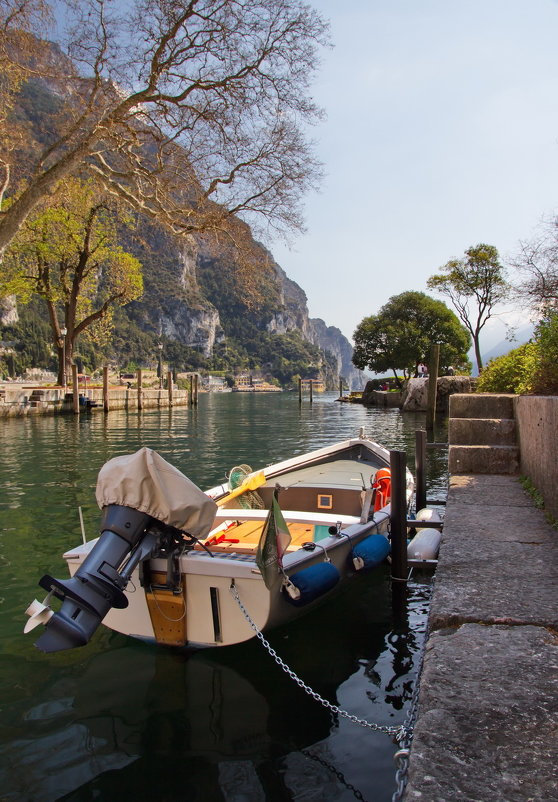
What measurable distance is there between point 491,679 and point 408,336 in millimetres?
59943

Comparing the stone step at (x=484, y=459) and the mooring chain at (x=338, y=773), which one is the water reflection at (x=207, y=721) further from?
the stone step at (x=484, y=459)

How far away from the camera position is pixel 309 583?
483 cm

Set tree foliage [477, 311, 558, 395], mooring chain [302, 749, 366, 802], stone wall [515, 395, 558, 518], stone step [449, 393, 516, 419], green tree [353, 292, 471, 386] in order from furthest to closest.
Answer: green tree [353, 292, 471, 386], stone step [449, 393, 516, 419], tree foliage [477, 311, 558, 395], stone wall [515, 395, 558, 518], mooring chain [302, 749, 366, 802]

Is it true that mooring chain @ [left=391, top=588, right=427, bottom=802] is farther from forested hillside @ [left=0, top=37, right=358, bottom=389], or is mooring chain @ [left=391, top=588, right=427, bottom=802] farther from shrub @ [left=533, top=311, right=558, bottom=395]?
forested hillside @ [left=0, top=37, right=358, bottom=389]

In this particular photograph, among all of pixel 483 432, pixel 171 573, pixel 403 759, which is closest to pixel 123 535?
pixel 171 573

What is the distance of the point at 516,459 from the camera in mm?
7469

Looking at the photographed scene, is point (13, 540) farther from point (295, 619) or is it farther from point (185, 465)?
point (185, 465)

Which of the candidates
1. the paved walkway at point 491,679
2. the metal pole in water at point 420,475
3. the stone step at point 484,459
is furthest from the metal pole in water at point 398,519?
the metal pole in water at point 420,475

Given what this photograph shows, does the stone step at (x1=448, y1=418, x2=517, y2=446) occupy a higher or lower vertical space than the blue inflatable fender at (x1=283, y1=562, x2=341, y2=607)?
higher

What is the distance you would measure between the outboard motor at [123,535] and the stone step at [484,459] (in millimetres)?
4333

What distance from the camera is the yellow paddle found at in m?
7.12

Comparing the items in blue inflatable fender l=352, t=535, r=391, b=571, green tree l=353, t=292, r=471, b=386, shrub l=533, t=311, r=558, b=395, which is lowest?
blue inflatable fender l=352, t=535, r=391, b=571

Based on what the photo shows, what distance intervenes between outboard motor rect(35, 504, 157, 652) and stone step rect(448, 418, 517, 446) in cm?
507

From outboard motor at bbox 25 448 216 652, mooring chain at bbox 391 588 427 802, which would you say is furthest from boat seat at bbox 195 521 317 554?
mooring chain at bbox 391 588 427 802
